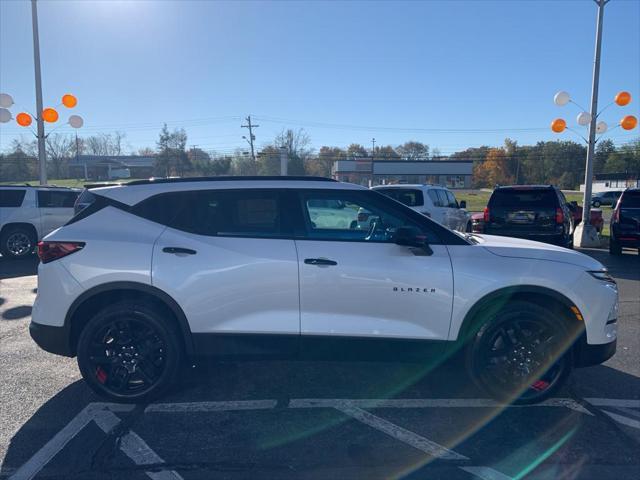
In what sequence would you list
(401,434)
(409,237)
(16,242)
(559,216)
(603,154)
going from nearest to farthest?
(401,434)
(409,237)
(559,216)
(16,242)
(603,154)

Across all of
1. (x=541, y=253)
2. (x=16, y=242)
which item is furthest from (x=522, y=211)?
(x=16, y=242)

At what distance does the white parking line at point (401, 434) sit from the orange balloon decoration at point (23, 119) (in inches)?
649

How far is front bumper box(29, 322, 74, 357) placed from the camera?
12.0ft

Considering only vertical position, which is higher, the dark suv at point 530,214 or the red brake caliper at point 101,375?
the dark suv at point 530,214

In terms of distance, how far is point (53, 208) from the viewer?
1152 centimetres

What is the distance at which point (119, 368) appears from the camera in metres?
3.70

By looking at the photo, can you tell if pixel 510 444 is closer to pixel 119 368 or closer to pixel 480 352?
pixel 480 352

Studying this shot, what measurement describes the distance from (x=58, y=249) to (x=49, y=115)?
1463 centimetres

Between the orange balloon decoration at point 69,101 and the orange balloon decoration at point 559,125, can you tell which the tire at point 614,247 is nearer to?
the orange balloon decoration at point 559,125

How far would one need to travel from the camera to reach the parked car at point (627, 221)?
10.7 meters

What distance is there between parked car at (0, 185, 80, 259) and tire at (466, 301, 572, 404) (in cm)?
1118

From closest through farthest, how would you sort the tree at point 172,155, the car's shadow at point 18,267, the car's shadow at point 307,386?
the car's shadow at point 307,386 → the car's shadow at point 18,267 → the tree at point 172,155

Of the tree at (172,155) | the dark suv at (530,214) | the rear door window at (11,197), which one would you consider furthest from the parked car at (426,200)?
the tree at (172,155)

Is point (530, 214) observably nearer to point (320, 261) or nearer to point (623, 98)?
point (623, 98)
